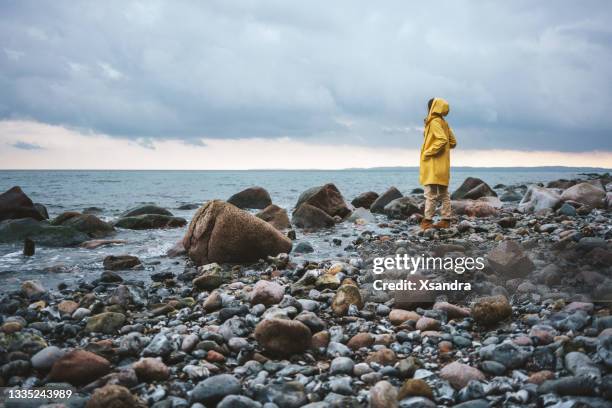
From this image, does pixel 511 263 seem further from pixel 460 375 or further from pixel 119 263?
pixel 119 263

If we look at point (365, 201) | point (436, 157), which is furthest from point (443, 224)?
point (365, 201)

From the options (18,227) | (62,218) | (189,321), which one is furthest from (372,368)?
(62,218)

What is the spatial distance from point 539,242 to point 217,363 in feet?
20.9

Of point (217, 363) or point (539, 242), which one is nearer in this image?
point (217, 363)

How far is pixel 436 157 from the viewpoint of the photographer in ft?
32.3

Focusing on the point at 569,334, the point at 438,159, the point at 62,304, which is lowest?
the point at 62,304

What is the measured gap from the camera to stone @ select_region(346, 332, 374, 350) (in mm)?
3711

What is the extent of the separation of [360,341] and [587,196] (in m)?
13.4

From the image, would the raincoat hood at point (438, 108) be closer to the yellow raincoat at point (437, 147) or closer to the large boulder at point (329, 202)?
the yellow raincoat at point (437, 147)

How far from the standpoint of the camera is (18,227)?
11344 millimetres

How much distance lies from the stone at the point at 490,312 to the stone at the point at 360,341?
1085 millimetres

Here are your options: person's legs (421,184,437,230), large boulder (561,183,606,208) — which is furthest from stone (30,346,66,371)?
large boulder (561,183,606,208)

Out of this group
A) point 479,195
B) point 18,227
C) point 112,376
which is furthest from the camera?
point 479,195

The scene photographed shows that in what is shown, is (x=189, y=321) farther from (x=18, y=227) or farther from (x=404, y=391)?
(x=18, y=227)
